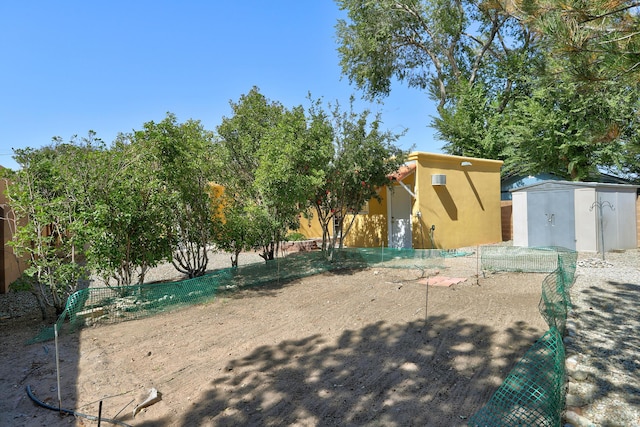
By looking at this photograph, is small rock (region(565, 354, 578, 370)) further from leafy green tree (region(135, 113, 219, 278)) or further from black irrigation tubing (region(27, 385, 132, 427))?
leafy green tree (region(135, 113, 219, 278))

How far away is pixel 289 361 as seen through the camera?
4281 mm

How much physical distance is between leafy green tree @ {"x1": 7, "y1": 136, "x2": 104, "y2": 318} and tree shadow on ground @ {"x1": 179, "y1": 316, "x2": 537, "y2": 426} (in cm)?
355

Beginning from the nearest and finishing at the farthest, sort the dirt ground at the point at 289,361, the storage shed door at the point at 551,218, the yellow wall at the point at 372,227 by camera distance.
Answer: the dirt ground at the point at 289,361 < the storage shed door at the point at 551,218 < the yellow wall at the point at 372,227

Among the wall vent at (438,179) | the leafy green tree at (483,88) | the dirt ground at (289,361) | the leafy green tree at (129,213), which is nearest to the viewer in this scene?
the dirt ground at (289,361)

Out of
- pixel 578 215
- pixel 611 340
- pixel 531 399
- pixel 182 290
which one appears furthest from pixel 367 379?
pixel 578 215

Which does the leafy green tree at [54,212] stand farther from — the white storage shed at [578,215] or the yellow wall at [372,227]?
the white storage shed at [578,215]

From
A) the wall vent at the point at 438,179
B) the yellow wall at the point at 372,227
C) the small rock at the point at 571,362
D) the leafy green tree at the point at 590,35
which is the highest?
the leafy green tree at the point at 590,35

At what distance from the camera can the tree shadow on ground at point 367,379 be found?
3188mm

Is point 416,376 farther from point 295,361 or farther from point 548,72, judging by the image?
point 548,72

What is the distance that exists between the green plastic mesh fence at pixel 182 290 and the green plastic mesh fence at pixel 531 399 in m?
5.15

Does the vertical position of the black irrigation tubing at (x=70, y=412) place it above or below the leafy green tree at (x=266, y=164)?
below

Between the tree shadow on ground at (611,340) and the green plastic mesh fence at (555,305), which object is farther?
the green plastic mesh fence at (555,305)

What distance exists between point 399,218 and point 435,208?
4.65 feet

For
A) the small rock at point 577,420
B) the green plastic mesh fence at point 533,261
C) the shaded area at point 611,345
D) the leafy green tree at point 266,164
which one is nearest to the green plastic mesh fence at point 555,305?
the shaded area at point 611,345
